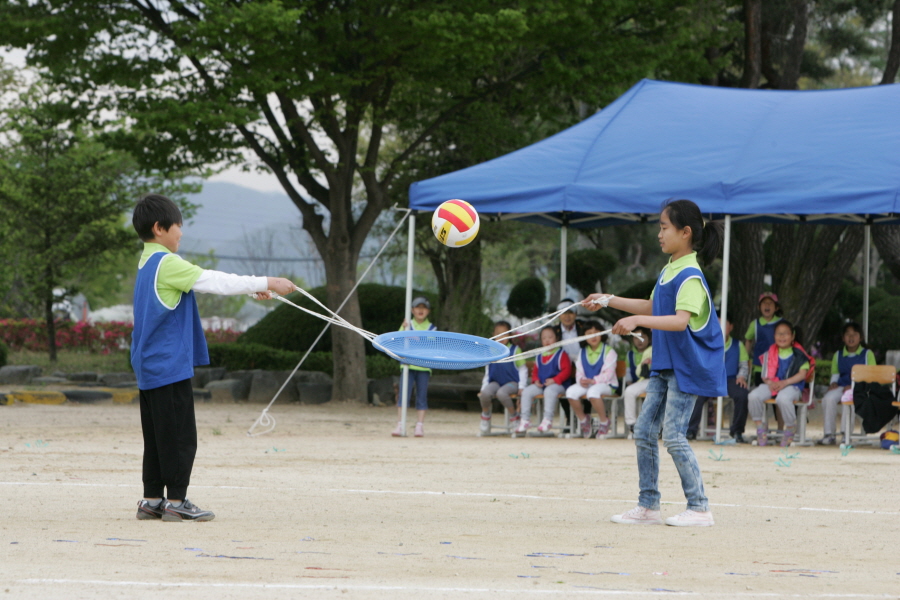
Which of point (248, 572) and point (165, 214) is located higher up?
point (165, 214)

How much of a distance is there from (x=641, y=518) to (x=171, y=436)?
2.61 meters

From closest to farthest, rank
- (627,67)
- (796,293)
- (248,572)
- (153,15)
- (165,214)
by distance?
1. (248,572)
2. (165,214)
3. (153,15)
4. (627,67)
5. (796,293)

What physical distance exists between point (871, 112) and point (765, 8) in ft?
25.1

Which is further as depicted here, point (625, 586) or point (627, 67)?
point (627, 67)

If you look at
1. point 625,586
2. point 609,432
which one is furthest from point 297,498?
point 609,432

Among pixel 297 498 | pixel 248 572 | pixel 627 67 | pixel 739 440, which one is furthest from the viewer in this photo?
pixel 627 67

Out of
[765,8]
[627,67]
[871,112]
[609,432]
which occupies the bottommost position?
[609,432]

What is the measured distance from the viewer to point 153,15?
52.7ft

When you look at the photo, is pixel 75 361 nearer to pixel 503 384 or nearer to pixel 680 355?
pixel 503 384

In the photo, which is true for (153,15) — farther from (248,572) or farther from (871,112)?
(248,572)

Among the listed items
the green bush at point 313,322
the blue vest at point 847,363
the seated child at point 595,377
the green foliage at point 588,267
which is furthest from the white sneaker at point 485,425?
the green foliage at point 588,267

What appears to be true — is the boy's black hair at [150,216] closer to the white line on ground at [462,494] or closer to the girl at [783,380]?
the white line on ground at [462,494]

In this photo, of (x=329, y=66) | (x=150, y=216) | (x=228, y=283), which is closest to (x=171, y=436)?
(x=228, y=283)

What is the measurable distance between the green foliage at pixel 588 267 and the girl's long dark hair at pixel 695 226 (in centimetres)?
1593
